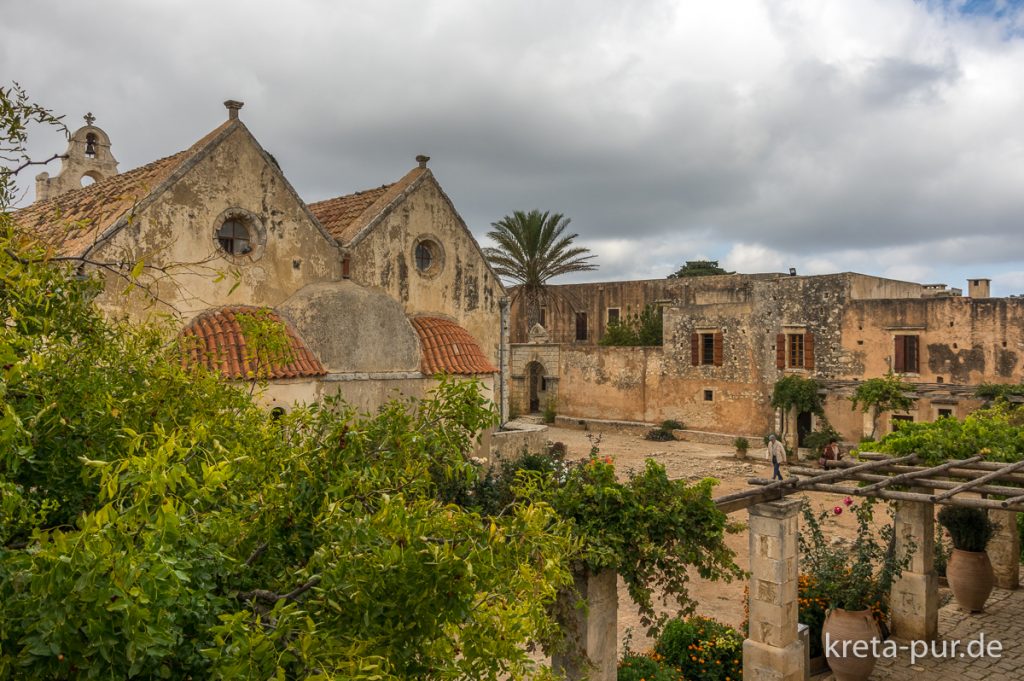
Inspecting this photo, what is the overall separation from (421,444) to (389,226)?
9010 mm

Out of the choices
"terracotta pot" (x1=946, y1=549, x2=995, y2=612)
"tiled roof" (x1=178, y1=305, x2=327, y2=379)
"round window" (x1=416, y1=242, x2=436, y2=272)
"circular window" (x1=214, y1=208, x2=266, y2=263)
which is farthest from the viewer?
"round window" (x1=416, y1=242, x2=436, y2=272)

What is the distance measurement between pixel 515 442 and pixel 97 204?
766cm

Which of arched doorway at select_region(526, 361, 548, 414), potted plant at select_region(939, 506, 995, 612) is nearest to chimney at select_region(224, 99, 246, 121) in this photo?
potted plant at select_region(939, 506, 995, 612)

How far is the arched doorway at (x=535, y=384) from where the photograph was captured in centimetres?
3319

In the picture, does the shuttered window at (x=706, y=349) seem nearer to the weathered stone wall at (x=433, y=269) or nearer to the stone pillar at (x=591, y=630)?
the weathered stone wall at (x=433, y=269)

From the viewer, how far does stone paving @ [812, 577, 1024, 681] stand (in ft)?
27.1

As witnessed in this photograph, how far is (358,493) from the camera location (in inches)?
117

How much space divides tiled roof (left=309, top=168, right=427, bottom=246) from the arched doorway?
20.4 metres

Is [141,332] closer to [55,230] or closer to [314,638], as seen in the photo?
[314,638]

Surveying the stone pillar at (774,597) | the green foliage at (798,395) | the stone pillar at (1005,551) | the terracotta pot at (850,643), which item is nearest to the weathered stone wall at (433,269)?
the stone pillar at (774,597)

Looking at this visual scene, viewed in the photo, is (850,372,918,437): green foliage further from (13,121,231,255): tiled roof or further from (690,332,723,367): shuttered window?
(13,121,231,255): tiled roof

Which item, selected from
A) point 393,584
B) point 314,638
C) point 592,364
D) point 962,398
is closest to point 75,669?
point 314,638

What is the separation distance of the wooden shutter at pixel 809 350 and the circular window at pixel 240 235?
20272 mm

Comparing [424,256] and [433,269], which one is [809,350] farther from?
[424,256]
